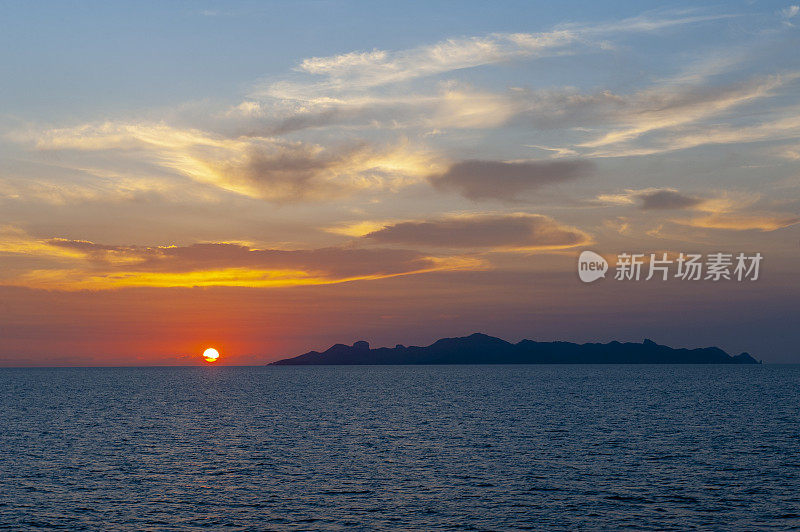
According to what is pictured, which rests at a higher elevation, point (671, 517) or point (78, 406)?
point (671, 517)

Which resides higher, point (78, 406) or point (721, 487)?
point (721, 487)

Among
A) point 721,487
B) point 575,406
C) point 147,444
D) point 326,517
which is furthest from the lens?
point 575,406

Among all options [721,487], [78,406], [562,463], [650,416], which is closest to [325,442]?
[562,463]

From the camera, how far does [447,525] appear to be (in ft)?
155

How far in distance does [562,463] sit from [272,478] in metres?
30.1

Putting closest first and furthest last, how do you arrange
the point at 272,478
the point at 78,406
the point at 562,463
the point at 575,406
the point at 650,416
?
the point at 272,478, the point at 562,463, the point at 650,416, the point at 575,406, the point at 78,406

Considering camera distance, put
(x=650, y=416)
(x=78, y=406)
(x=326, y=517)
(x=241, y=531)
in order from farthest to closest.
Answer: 1. (x=78, y=406)
2. (x=650, y=416)
3. (x=326, y=517)
4. (x=241, y=531)

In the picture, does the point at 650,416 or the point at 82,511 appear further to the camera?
the point at 650,416

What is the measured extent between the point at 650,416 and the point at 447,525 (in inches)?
3553

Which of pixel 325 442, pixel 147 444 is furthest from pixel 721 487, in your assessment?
pixel 147 444

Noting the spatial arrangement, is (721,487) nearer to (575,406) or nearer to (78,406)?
(575,406)

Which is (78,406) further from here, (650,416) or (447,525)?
(447,525)

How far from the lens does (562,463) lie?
236 feet

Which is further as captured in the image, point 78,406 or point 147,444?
point 78,406
